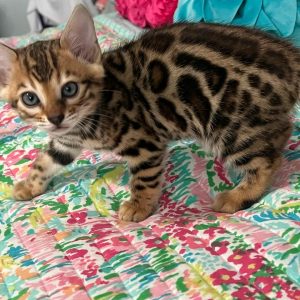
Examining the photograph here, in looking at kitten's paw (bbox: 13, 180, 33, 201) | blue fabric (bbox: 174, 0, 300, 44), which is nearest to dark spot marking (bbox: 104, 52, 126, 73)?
kitten's paw (bbox: 13, 180, 33, 201)

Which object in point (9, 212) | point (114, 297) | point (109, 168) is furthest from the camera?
point (109, 168)

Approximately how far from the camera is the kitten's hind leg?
1.37 meters

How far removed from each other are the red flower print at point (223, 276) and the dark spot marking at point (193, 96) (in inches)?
20.0

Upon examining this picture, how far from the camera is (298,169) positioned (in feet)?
4.70

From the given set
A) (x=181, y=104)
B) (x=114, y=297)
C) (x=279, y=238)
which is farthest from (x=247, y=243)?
(x=181, y=104)

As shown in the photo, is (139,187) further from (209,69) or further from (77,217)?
(209,69)

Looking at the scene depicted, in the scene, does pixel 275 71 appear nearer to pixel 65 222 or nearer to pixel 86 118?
pixel 86 118

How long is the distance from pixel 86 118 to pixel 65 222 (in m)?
0.29

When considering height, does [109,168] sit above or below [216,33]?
below

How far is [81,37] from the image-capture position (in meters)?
1.35

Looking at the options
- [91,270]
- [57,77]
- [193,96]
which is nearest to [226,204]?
[193,96]

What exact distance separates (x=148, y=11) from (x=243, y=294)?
1.86 meters

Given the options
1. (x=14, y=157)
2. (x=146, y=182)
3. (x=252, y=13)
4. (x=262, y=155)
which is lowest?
(x=14, y=157)

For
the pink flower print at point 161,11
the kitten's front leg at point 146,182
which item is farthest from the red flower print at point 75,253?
the pink flower print at point 161,11
